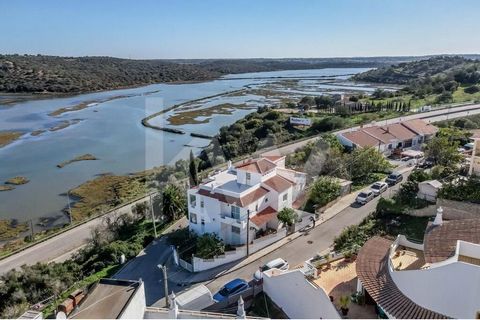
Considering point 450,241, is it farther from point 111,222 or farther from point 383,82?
point 383,82

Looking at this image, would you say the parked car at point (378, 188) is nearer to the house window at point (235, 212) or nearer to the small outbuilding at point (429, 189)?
the small outbuilding at point (429, 189)

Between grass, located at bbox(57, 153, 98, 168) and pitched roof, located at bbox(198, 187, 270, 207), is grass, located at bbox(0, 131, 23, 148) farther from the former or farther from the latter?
pitched roof, located at bbox(198, 187, 270, 207)

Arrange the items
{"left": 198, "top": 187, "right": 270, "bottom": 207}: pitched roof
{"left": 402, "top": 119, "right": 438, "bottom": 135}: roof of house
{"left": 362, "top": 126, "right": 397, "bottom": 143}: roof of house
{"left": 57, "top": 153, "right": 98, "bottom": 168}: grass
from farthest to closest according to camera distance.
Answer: {"left": 57, "top": 153, "right": 98, "bottom": 168}: grass, {"left": 402, "top": 119, "right": 438, "bottom": 135}: roof of house, {"left": 362, "top": 126, "right": 397, "bottom": 143}: roof of house, {"left": 198, "top": 187, "right": 270, "bottom": 207}: pitched roof

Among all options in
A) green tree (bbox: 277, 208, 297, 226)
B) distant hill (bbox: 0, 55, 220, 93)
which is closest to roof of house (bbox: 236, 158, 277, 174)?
green tree (bbox: 277, 208, 297, 226)

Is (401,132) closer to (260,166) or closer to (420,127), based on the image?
(420,127)

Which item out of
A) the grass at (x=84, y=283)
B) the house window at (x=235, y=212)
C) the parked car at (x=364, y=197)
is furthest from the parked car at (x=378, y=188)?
the grass at (x=84, y=283)

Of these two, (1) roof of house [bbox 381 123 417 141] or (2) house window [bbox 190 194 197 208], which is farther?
(1) roof of house [bbox 381 123 417 141]

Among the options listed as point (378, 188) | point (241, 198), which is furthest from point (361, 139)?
point (241, 198)
